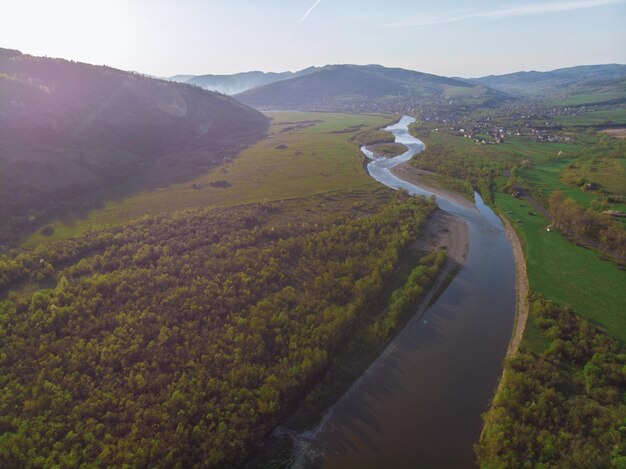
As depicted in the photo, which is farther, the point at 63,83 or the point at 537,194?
the point at 63,83

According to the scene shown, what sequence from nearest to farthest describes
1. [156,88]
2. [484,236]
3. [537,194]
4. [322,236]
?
[322,236], [484,236], [537,194], [156,88]

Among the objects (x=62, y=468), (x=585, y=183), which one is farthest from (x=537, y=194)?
(x=62, y=468)

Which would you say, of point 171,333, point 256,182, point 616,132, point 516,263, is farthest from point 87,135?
point 616,132

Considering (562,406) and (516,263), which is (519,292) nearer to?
(516,263)

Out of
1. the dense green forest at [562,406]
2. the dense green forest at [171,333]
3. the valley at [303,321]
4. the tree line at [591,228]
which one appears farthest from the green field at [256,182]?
the dense green forest at [562,406]

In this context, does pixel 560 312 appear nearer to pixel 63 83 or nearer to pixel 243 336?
pixel 243 336

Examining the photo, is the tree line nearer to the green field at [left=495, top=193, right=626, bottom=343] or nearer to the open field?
the green field at [left=495, top=193, right=626, bottom=343]
